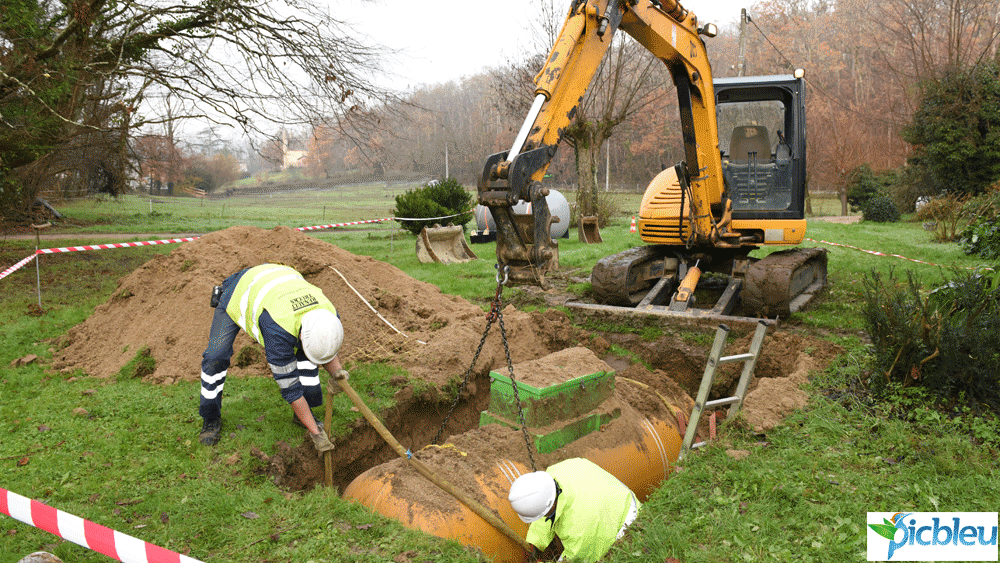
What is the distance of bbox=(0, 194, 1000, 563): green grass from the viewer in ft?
12.2

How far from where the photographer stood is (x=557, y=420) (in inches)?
200

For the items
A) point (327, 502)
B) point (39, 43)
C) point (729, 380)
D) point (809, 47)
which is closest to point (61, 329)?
point (39, 43)

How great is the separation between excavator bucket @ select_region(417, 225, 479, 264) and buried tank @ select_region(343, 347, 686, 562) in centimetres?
821

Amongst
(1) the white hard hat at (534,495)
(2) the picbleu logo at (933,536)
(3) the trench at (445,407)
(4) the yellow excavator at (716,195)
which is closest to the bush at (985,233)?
(4) the yellow excavator at (716,195)

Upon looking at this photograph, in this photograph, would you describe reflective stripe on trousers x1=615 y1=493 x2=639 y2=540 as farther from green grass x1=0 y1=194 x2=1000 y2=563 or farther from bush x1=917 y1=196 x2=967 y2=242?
bush x1=917 y1=196 x2=967 y2=242

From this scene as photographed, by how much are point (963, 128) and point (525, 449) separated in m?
22.9

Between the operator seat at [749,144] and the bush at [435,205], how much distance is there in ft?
28.8

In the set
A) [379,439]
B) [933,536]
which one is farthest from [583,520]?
[379,439]

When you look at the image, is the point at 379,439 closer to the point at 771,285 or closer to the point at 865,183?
the point at 771,285

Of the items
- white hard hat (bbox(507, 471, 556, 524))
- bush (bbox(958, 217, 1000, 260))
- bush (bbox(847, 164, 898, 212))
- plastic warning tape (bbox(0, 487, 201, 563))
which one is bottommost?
white hard hat (bbox(507, 471, 556, 524))

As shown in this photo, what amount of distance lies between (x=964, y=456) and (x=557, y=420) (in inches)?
114

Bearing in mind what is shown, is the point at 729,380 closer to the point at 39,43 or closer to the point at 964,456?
the point at 964,456

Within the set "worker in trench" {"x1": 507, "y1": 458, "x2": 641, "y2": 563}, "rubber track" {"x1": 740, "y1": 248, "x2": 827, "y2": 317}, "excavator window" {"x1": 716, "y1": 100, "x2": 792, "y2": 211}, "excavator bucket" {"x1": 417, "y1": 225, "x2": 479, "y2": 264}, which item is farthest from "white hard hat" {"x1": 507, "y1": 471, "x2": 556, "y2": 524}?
"excavator bucket" {"x1": 417, "y1": 225, "x2": 479, "y2": 264}

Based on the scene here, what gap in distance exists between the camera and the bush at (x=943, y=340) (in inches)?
200
